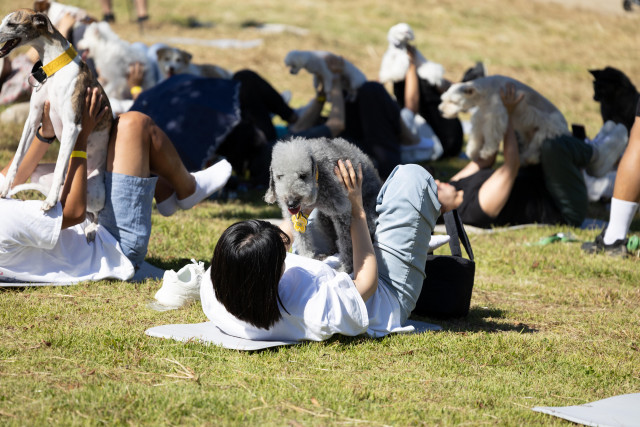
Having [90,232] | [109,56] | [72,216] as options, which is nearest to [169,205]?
[90,232]

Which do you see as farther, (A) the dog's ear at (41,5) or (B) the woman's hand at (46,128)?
(A) the dog's ear at (41,5)

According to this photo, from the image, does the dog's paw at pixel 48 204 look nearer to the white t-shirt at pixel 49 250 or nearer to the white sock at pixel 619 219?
the white t-shirt at pixel 49 250

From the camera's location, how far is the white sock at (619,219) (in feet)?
20.5

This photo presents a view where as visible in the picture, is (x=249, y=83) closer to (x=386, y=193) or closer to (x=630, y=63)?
(x=386, y=193)

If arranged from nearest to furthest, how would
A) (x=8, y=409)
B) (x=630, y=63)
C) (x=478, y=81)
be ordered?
(x=8, y=409)
(x=478, y=81)
(x=630, y=63)

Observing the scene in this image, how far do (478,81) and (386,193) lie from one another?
362cm

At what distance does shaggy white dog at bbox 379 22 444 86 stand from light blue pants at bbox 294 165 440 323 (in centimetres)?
601

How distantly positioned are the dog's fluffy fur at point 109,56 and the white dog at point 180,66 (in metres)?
0.47

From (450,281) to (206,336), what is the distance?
1509 mm

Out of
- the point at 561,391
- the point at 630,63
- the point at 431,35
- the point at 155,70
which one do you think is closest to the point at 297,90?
the point at 155,70

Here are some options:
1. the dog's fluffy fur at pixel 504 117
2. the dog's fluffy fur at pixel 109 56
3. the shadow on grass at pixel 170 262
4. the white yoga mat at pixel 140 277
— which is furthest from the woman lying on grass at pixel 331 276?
the dog's fluffy fur at pixel 109 56

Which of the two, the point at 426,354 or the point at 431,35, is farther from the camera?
the point at 431,35

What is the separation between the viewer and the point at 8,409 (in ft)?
9.53

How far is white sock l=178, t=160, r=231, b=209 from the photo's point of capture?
17.3ft
